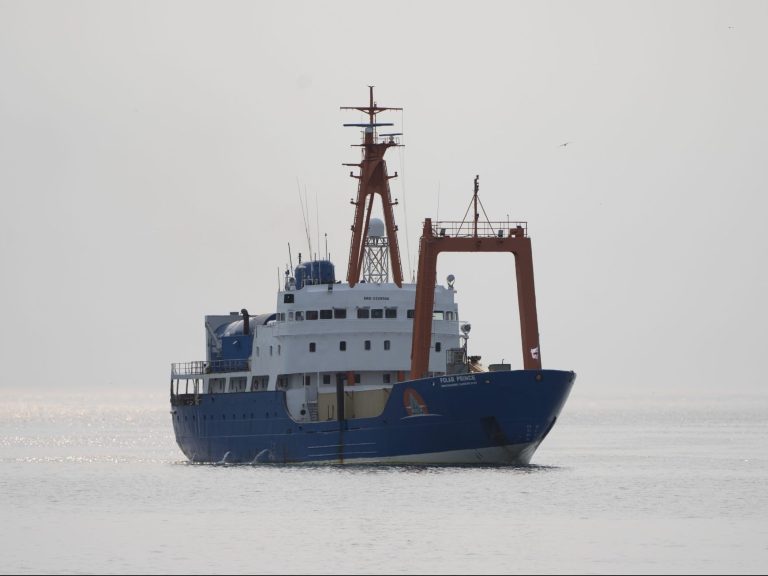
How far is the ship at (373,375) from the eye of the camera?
66.4 meters

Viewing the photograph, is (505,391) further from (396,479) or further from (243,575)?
(243,575)

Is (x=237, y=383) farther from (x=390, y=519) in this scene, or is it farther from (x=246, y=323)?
(x=390, y=519)

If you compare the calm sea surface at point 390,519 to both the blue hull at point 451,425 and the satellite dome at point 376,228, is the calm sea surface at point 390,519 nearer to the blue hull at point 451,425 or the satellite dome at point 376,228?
the blue hull at point 451,425

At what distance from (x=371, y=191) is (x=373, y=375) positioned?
860 centimetres

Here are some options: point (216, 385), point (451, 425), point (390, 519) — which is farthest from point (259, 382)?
point (390, 519)

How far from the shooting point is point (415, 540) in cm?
4825

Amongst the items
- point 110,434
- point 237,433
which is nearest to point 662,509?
point 237,433

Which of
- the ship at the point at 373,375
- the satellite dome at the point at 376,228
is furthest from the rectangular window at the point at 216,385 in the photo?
the satellite dome at the point at 376,228

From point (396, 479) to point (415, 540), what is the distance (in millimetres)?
15599

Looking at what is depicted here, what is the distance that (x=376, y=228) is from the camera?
7694cm

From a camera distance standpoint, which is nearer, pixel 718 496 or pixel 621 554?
pixel 621 554

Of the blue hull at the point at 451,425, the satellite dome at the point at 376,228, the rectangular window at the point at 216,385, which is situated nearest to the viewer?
the blue hull at the point at 451,425

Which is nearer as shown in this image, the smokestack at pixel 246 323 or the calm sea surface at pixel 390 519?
the calm sea surface at pixel 390 519

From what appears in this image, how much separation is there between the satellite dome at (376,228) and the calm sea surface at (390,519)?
11132 millimetres
